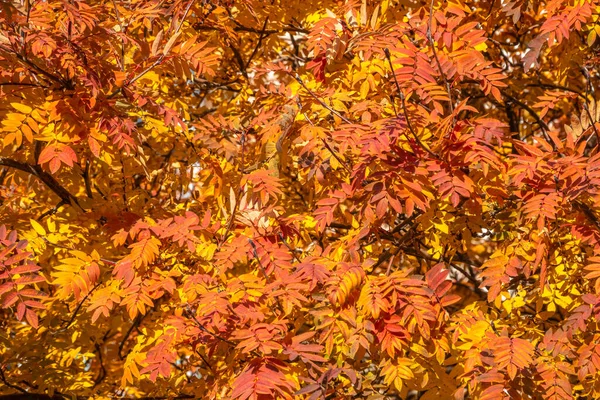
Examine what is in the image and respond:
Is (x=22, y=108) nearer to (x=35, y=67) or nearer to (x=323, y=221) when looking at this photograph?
(x=35, y=67)

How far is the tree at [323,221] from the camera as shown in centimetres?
322

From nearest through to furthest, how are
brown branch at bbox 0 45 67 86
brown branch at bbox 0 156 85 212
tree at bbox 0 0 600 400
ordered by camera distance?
tree at bbox 0 0 600 400 < brown branch at bbox 0 45 67 86 < brown branch at bbox 0 156 85 212

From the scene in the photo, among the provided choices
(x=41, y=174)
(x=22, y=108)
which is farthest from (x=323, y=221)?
(x=41, y=174)

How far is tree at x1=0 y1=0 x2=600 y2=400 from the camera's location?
3.22 m

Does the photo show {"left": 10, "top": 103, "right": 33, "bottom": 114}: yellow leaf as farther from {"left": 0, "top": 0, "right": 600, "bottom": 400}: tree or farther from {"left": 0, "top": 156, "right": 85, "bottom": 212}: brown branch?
{"left": 0, "top": 156, "right": 85, "bottom": 212}: brown branch

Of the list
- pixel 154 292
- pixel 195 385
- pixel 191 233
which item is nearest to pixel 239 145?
pixel 191 233

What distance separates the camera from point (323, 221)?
3.58 metres

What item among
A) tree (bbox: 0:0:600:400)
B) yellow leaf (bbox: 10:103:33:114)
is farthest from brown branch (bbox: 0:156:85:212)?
yellow leaf (bbox: 10:103:33:114)

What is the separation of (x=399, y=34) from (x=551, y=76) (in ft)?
11.1

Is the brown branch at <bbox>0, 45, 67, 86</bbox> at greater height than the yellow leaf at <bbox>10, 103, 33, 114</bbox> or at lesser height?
greater

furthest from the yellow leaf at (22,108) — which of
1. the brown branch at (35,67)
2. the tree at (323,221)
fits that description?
the brown branch at (35,67)

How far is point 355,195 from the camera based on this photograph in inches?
147

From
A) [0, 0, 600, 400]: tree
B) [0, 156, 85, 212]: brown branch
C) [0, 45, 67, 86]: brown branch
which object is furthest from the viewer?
[0, 156, 85, 212]: brown branch

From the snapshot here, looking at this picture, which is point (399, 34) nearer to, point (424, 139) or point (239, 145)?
point (424, 139)
